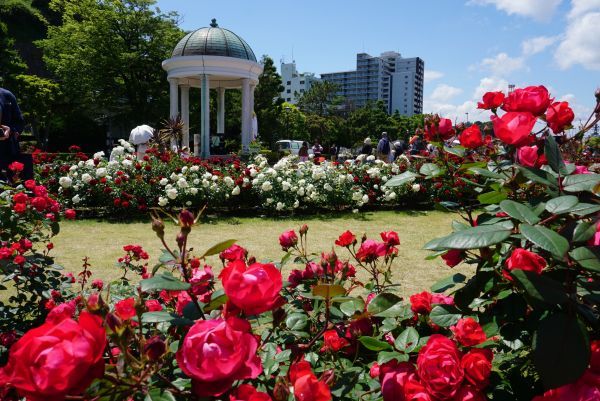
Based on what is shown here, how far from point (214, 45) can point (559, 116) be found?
16454 mm

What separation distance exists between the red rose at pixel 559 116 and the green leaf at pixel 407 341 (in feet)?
2.45

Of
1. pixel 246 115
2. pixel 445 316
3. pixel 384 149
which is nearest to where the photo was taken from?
pixel 445 316

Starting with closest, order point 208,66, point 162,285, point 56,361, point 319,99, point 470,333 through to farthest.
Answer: point 56,361 → point 162,285 → point 470,333 → point 208,66 → point 319,99

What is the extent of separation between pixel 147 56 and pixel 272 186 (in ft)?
81.8

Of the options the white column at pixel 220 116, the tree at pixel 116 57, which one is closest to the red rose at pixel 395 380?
the white column at pixel 220 116

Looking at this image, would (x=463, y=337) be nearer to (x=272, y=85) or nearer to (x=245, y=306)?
(x=245, y=306)

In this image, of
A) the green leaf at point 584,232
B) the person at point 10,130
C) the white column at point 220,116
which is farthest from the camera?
the white column at point 220,116

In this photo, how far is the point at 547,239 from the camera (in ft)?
2.44

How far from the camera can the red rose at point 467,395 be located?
2.82ft

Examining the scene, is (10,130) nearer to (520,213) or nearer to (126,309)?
(126,309)

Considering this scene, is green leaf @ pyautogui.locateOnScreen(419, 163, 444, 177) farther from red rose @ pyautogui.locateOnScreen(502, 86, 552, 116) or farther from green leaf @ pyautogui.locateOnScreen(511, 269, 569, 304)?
green leaf @ pyautogui.locateOnScreen(511, 269, 569, 304)

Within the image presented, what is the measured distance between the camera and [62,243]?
18.5ft

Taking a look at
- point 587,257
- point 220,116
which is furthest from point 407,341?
point 220,116

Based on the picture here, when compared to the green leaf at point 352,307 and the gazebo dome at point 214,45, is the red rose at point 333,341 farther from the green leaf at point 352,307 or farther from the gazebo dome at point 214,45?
the gazebo dome at point 214,45
